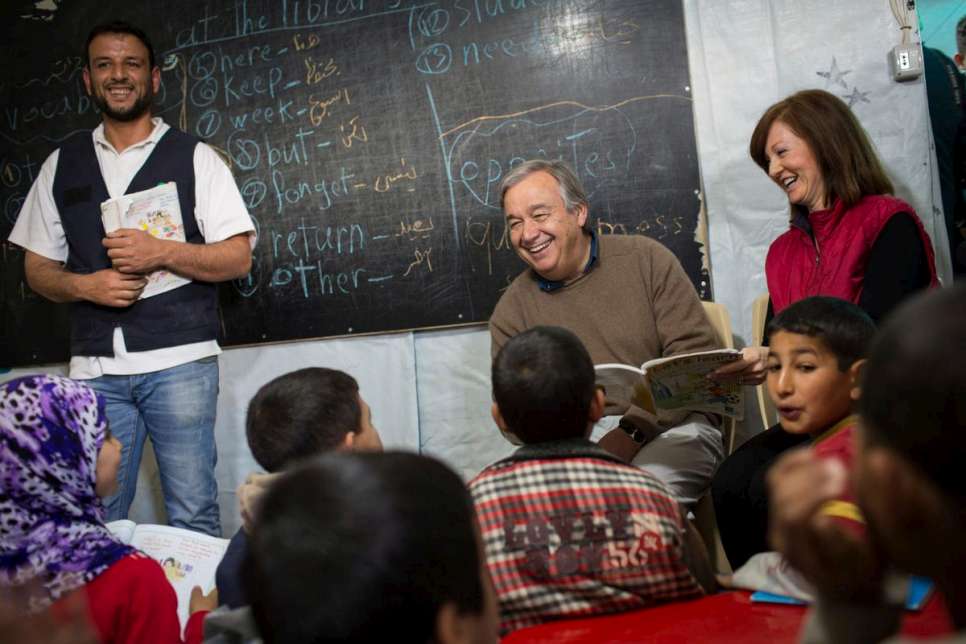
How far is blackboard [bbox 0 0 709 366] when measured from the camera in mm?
3391

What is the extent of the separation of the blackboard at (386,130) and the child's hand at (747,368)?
1.04 m

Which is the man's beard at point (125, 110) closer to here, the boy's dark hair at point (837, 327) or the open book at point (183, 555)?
the open book at point (183, 555)

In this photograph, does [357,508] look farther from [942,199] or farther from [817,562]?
[942,199]

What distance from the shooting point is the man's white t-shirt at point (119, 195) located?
2977 mm

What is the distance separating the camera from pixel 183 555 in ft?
7.30

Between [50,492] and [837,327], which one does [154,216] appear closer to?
[50,492]

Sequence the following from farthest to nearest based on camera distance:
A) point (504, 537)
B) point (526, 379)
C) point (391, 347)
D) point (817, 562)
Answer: point (391, 347), point (526, 379), point (504, 537), point (817, 562)

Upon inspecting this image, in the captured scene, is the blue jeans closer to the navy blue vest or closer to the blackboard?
the navy blue vest

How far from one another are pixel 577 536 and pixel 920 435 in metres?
0.98

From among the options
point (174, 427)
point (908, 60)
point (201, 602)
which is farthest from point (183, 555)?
point (908, 60)

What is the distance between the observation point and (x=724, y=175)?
11.0ft

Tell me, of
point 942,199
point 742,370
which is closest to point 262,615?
point 742,370

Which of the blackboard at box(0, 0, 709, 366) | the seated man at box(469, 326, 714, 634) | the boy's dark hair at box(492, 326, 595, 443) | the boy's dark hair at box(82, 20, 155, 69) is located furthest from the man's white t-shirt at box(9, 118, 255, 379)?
the seated man at box(469, 326, 714, 634)

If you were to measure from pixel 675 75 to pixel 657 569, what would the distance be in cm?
225
